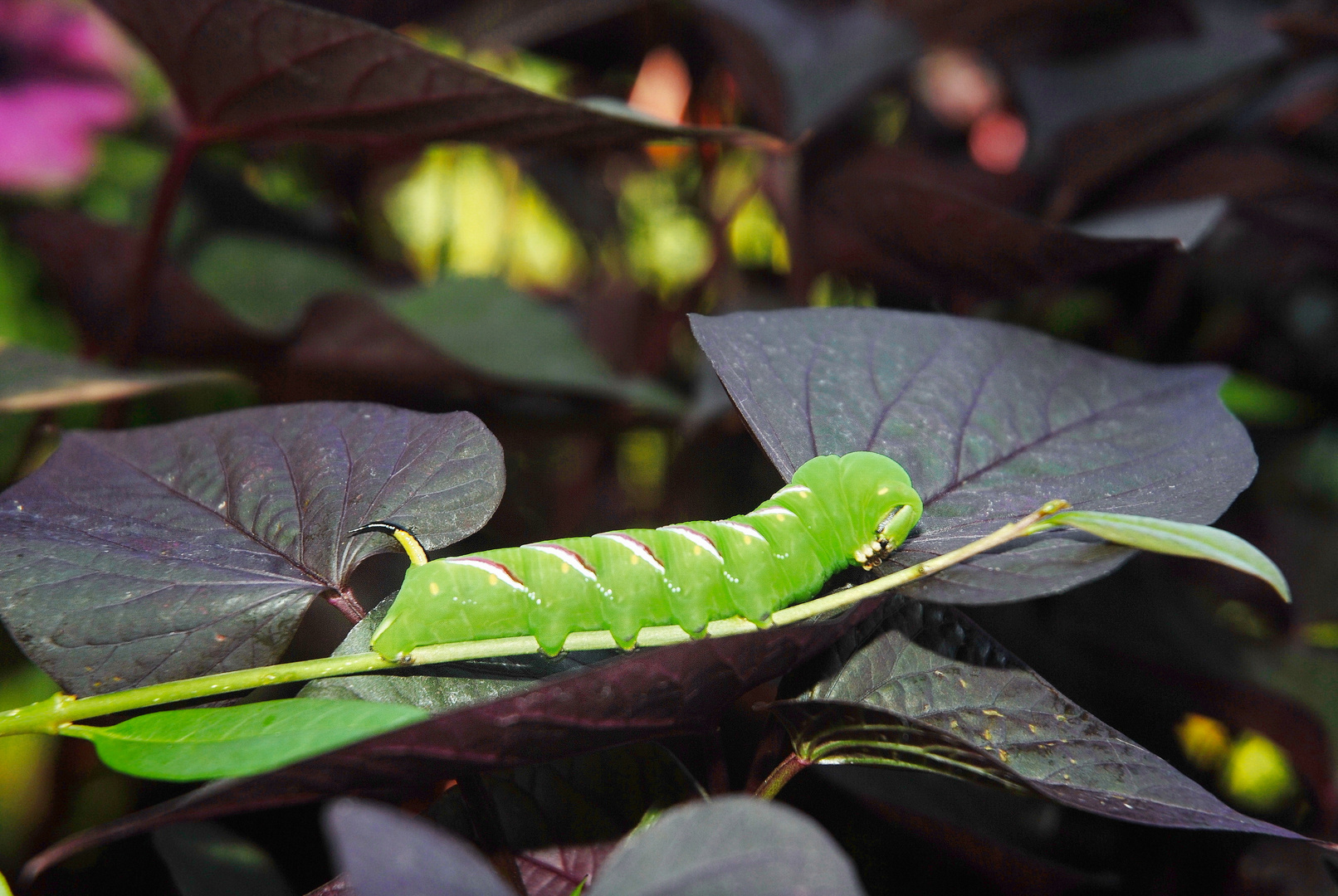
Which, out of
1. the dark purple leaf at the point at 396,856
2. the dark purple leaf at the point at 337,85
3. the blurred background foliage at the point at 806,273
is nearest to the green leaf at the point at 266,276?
the blurred background foliage at the point at 806,273

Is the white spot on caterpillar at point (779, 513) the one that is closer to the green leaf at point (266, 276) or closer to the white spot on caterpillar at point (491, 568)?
the white spot on caterpillar at point (491, 568)

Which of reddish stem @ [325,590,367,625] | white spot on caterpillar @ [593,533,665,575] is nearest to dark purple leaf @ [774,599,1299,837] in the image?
white spot on caterpillar @ [593,533,665,575]

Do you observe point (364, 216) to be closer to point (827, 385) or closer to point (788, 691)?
point (827, 385)

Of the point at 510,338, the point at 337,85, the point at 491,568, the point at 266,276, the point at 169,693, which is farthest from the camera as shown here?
the point at 266,276

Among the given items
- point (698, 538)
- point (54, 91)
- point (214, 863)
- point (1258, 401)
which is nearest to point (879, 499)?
point (698, 538)

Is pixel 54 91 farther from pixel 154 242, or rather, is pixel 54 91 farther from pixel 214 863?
pixel 214 863
